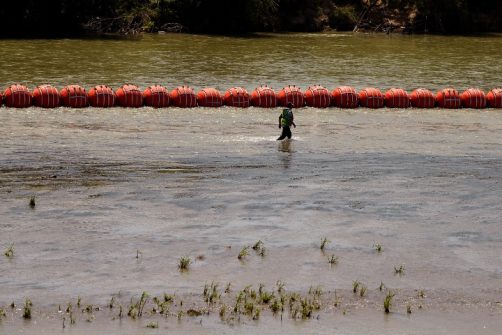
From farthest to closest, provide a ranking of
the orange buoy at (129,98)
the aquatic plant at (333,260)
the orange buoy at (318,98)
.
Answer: the orange buoy at (318,98), the orange buoy at (129,98), the aquatic plant at (333,260)

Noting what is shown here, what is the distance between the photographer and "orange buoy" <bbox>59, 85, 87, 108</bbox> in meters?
44.0

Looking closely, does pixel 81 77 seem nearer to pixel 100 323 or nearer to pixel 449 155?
pixel 449 155

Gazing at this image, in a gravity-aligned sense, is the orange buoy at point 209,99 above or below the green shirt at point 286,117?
below

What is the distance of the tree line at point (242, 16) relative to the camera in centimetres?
8044

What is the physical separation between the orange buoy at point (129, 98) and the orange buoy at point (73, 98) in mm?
1557

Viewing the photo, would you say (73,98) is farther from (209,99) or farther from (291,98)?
(291,98)

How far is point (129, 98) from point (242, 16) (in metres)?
45.4

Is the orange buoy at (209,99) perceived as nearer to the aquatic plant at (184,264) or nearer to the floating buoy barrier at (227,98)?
the floating buoy barrier at (227,98)

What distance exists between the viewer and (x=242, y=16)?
291 ft

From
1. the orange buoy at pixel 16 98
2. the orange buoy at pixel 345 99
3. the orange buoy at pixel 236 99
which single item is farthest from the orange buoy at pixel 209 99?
the orange buoy at pixel 16 98

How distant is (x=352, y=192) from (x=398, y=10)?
73410 mm

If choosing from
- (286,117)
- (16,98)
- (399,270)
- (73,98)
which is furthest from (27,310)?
(73,98)

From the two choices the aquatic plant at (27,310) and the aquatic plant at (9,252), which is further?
the aquatic plant at (9,252)

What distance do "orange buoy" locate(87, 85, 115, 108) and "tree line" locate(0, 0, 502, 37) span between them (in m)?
36.4
